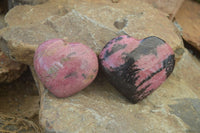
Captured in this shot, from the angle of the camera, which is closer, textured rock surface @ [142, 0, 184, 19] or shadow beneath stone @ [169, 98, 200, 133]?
shadow beneath stone @ [169, 98, 200, 133]

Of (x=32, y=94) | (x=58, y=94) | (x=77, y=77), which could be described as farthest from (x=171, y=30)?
(x=32, y=94)

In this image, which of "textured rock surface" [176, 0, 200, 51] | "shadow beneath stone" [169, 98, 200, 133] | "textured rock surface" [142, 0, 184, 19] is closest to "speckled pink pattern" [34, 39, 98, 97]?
"shadow beneath stone" [169, 98, 200, 133]

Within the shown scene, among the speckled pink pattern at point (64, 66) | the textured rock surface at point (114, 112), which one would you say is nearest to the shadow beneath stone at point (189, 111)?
the textured rock surface at point (114, 112)

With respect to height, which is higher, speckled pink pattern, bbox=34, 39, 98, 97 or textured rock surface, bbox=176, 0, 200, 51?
speckled pink pattern, bbox=34, 39, 98, 97

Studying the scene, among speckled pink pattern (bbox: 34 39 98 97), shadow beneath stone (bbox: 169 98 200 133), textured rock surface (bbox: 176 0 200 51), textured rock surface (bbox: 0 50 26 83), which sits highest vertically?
speckled pink pattern (bbox: 34 39 98 97)

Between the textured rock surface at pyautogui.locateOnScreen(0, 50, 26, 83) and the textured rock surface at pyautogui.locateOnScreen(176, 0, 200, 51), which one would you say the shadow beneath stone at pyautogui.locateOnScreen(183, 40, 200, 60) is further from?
the textured rock surface at pyautogui.locateOnScreen(0, 50, 26, 83)

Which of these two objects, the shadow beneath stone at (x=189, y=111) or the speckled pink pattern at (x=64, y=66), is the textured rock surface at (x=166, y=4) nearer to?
the shadow beneath stone at (x=189, y=111)

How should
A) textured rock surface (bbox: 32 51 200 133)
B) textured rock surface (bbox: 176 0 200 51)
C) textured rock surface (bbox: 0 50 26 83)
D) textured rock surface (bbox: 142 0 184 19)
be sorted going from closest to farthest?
textured rock surface (bbox: 32 51 200 133)
textured rock surface (bbox: 0 50 26 83)
textured rock surface (bbox: 142 0 184 19)
textured rock surface (bbox: 176 0 200 51)
